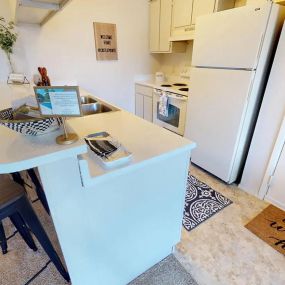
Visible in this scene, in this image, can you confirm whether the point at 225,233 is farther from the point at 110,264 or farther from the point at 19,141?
the point at 19,141

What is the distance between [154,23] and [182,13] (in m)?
0.73

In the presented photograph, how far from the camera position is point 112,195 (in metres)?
0.86

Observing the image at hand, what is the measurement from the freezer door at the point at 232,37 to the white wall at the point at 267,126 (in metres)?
0.20

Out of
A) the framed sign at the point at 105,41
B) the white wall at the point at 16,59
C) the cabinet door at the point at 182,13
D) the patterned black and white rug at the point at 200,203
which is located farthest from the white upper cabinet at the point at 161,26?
the patterned black and white rug at the point at 200,203

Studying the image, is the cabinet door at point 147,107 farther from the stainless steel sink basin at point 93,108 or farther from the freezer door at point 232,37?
the stainless steel sink basin at point 93,108

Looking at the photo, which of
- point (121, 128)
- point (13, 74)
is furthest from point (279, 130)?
point (13, 74)

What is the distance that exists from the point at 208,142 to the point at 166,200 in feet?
4.46

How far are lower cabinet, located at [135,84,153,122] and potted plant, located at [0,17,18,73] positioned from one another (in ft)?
6.56

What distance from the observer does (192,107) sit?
2.33 meters

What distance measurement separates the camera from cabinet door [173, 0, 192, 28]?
2.52 metres

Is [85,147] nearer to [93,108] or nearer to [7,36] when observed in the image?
[93,108]

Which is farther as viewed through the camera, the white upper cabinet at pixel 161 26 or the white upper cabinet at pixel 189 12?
the white upper cabinet at pixel 161 26

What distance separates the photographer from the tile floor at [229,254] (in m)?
1.28

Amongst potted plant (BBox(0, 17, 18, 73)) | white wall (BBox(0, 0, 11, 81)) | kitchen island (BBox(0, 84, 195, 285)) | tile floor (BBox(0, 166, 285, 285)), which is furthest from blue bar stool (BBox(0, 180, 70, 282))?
white wall (BBox(0, 0, 11, 81))
